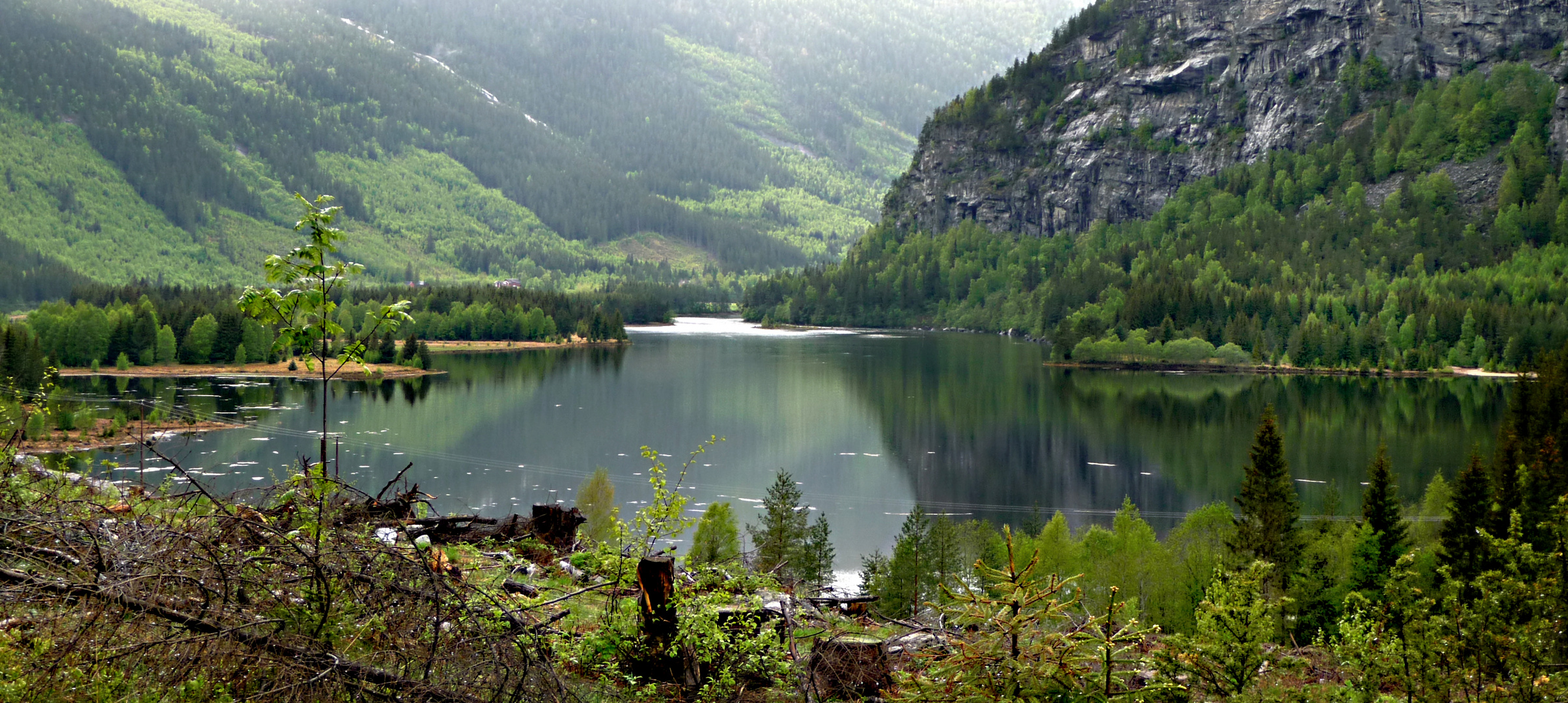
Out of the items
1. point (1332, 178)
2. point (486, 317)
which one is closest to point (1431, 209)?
point (1332, 178)

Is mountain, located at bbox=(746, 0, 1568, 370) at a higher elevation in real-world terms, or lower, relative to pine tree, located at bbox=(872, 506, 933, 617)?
higher

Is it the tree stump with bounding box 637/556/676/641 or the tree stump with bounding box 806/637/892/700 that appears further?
the tree stump with bounding box 806/637/892/700

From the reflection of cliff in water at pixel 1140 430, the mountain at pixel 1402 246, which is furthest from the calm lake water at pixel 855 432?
the mountain at pixel 1402 246

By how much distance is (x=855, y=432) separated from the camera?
76188 mm

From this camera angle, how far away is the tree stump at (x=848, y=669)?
10.3m

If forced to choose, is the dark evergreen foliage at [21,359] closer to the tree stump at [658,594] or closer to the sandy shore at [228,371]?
the sandy shore at [228,371]

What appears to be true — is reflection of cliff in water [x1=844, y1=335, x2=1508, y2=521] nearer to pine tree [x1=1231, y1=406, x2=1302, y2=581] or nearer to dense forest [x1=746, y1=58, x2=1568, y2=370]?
dense forest [x1=746, y1=58, x2=1568, y2=370]

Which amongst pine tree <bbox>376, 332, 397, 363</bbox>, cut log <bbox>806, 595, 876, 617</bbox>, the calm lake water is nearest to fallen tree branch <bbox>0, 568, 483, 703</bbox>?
cut log <bbox>806, 595, 876, 617</bbox>

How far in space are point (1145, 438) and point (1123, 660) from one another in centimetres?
6901

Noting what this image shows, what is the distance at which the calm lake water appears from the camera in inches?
2128

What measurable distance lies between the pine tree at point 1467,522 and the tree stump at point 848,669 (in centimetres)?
2869

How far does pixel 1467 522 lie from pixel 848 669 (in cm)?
3145

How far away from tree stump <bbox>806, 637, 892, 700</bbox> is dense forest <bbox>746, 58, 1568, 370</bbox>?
126 m

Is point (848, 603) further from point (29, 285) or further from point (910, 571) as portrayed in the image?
point (29, 285)
